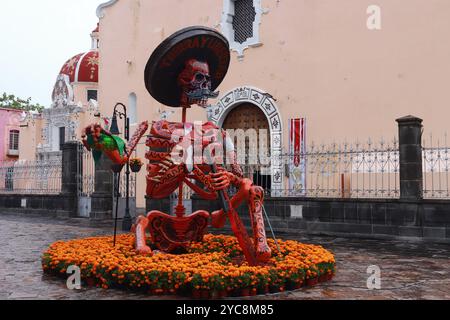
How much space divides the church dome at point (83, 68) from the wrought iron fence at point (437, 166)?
2539 centimetres

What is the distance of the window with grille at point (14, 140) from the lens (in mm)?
37125

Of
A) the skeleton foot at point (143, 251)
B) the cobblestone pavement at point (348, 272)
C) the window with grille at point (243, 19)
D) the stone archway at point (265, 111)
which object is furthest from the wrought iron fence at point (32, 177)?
the skeleton foot at point (143, 251)

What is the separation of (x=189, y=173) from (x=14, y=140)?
34.5 meters

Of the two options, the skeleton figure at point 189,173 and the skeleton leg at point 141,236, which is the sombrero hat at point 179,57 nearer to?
the skeleton figure at point 189,173

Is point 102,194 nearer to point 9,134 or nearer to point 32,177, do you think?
point 32,177

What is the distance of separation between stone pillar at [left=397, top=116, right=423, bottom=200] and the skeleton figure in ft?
18.2

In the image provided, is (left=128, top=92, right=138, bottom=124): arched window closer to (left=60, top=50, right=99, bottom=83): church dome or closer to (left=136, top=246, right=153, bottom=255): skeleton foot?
(left=60, top=50, right=99, bottom=83): church dome

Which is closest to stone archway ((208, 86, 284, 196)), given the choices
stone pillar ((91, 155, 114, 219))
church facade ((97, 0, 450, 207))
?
church facade ((97, 0, 450, 207))

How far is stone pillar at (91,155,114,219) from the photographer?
1565 cm

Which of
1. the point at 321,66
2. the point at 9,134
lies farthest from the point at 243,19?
the point at 9,134

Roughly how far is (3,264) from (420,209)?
820 centimetres

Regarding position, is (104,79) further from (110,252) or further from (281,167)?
(110,252)

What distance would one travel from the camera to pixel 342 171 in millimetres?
13000
